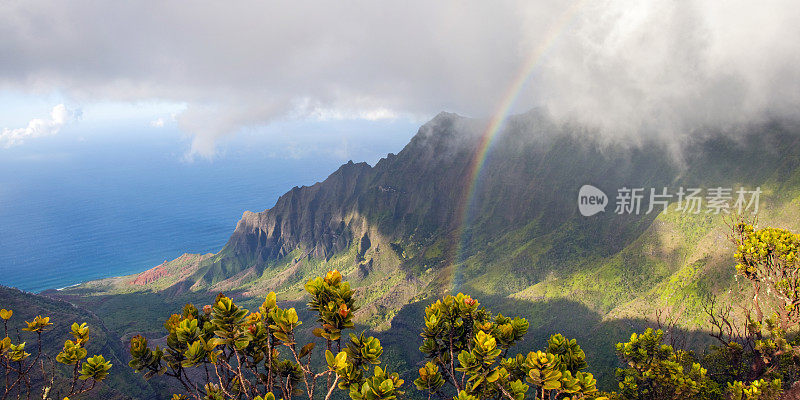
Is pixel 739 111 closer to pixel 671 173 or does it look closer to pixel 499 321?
pixel 671 173

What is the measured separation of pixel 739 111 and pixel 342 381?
139180 millimetres

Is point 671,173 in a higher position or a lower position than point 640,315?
higher

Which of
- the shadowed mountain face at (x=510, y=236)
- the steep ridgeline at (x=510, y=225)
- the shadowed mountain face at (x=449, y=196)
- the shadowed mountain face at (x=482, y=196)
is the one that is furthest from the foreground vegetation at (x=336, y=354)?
the shadowed mountain face at (x=449, y=196)

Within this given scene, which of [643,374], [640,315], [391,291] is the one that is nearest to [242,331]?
[643,374]

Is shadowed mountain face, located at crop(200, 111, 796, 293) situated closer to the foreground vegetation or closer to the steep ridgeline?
the steep ridgeline

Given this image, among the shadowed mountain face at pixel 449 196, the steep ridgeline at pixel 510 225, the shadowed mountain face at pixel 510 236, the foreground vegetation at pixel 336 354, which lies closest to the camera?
the foreground vegetation at pixel 336 354

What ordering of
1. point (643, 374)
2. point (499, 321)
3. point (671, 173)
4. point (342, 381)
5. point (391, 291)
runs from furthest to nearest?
point (391, 291) → point (671, 173) → point (643, 374) → point (499, 321) → point (342, 381)

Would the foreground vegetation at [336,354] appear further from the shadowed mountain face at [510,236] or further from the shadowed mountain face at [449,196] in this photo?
the shadowed mountain face at [449,196]

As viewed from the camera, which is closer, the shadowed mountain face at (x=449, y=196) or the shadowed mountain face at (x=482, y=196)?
the shadowed mountain face at (x=482, y=196)

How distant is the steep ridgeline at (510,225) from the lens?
84062 mm

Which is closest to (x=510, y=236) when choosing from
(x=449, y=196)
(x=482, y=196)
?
(x=482, y=196)

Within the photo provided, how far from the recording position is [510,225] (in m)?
137

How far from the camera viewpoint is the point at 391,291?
118m

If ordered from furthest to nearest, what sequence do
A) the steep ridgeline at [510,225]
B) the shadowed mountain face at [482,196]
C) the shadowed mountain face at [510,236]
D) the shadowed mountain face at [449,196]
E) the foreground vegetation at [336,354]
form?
the shadowed mountain face at [449,196]
the shadowed mountain face at [482,196]
the steep ridgeline at [510,225]
the shadowed mountain face at [510,236]
the foreground vegetation at [336,354]
